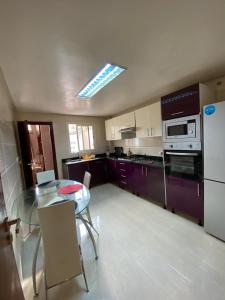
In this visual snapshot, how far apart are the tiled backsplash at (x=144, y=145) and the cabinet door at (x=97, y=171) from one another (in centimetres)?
89

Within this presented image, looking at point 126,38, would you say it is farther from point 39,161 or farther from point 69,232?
point 39,161

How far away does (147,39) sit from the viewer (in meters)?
1.27

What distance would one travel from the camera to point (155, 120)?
9.61ft

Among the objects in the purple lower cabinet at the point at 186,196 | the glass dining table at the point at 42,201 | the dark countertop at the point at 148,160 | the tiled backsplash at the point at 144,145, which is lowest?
the purple lower cabinet at the point at 186,196

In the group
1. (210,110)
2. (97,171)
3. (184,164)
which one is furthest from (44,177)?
Result: (210,110)

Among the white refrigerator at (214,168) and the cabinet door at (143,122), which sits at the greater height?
the cabinet door at (143,122)

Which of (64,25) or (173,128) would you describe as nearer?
(64,25)

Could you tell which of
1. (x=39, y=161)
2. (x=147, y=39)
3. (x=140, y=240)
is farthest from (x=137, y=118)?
(x=39, y=161)

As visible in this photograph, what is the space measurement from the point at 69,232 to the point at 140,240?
115 centimetres

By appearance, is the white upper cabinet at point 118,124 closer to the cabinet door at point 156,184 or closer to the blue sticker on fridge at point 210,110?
the cabinet door at point 156,184

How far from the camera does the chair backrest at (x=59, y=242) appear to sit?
1250 mm

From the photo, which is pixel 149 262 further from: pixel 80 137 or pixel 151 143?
pixel 80 137

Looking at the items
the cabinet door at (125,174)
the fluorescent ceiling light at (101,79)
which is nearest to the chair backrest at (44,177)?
the fluorescent ceiling light at (101,79)

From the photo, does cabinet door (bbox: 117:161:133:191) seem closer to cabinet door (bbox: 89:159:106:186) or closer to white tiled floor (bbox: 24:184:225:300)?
cabinet door (bbox: 89:159:106:186)
